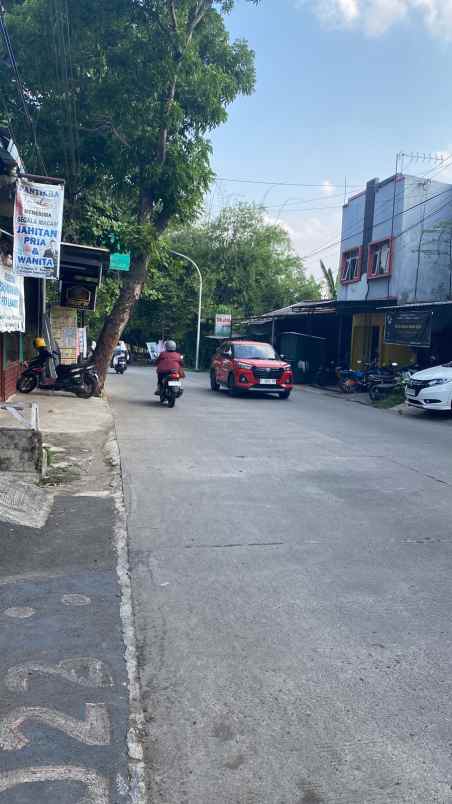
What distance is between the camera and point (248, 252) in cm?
4966

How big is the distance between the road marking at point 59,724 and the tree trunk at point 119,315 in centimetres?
1625

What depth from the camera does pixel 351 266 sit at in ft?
99.5

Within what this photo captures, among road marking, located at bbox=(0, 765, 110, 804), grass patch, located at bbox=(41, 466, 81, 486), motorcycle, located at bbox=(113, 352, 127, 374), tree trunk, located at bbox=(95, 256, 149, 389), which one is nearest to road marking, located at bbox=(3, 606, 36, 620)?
road marking, located at bbox=(0, 765, 110, 804)

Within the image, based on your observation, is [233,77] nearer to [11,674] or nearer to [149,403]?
[149,403]

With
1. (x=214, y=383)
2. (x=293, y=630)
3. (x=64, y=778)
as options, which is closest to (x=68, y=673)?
(x=64, y=778)

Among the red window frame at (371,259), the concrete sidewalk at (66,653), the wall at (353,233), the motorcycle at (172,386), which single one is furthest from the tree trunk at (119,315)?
the wall at (353,233)

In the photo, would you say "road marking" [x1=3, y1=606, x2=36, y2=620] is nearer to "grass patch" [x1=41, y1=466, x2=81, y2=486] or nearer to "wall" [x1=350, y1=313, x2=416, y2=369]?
"grass patch" [x1=41, y1=466, x2=81, y2=486]

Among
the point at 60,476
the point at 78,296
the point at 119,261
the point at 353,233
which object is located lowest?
the point at 60,476

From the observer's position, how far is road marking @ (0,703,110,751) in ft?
9.38

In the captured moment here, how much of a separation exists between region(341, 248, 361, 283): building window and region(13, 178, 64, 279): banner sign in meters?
20.9

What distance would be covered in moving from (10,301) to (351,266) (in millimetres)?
21429

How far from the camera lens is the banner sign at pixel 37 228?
9.69m

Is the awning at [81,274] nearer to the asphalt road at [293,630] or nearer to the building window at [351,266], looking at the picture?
the asphalt road at [293,630]

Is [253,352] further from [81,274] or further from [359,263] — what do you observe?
[359,263]
